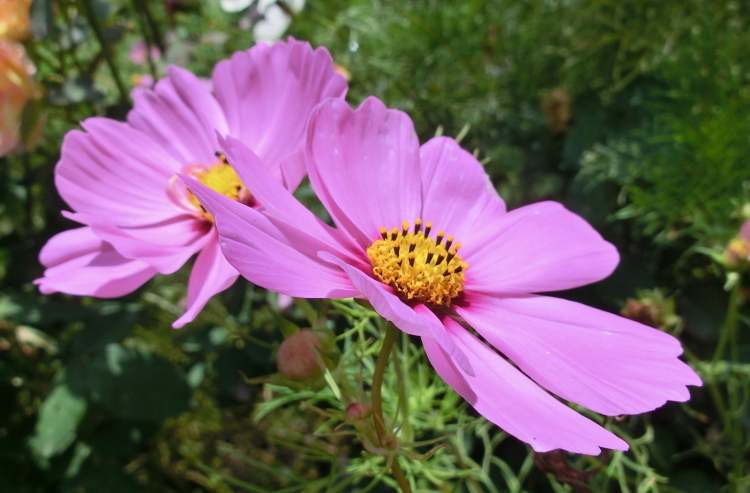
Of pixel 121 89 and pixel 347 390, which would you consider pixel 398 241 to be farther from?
pixel 121 89

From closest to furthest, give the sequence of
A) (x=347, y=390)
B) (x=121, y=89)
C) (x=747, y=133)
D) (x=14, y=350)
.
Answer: (x=347, y=390), (x=747, y=133), (x=121, y=89), (x=14, y=350)

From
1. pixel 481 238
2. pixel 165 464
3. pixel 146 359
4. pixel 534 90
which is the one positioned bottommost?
pixel 165 464

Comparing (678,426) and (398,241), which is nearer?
(398,241)

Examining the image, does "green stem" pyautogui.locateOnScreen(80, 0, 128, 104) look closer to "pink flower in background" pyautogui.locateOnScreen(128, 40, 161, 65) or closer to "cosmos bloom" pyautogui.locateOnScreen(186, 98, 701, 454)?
"pink flower in background" pyautogui.locateOnScreen(128, 40, 161, 65)

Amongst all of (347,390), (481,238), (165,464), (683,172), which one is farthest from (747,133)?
(165,464)

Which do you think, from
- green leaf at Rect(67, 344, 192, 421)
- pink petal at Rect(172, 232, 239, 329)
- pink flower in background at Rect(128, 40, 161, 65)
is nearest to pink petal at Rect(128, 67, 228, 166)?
pink petal at Rect(172, 232, 239, 329)

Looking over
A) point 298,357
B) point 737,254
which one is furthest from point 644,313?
point 298,357
